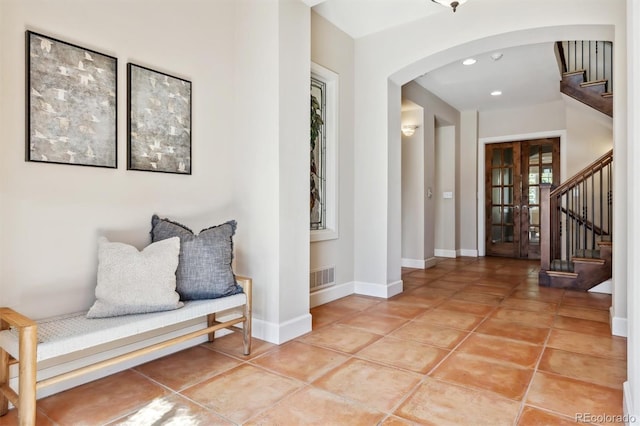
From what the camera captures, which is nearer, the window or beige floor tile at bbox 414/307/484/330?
beige floor tile at bbox 414/307/484/330

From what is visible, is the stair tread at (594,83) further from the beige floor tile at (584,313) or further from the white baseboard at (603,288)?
the beige floor tile at (584,313)

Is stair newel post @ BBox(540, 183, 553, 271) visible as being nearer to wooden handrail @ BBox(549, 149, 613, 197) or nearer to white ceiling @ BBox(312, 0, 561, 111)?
wooden handrail @ BBox(549, 149, 613, 197)

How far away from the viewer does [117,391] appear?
2.02 meters

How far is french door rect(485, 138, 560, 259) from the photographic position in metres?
6.86

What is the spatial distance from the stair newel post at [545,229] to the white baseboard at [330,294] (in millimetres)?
2468

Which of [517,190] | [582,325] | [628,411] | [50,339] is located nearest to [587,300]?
[582,325]

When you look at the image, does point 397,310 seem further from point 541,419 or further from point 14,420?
point 14,420

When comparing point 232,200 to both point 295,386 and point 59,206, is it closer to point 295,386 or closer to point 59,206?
point 59,206

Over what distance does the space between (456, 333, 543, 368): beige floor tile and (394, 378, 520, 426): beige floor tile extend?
539 millimetres

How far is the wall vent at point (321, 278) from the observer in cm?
368

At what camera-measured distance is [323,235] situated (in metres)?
3.77

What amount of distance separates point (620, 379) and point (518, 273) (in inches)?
141

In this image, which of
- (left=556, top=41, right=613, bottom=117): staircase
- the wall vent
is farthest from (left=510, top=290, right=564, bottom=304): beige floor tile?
(left=556, top=41, right=613, bottom=117): staircase

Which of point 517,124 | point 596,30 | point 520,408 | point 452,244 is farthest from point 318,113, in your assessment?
point 517,124
